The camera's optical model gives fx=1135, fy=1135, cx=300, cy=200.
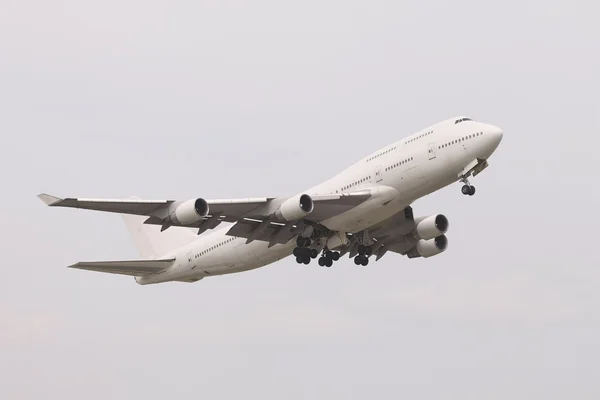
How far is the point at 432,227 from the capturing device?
55219mm

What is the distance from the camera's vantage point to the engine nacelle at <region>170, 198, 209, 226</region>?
1847 inches

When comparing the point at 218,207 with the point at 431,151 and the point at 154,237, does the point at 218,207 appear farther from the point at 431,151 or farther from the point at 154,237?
the point at 154,237

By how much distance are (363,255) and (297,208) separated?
8.53 metres

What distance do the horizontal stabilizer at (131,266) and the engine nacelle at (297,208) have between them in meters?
11.1

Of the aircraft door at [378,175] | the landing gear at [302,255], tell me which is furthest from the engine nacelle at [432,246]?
the aircraft door at [378,175]

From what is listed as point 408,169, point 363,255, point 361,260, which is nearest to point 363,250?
point 363,255

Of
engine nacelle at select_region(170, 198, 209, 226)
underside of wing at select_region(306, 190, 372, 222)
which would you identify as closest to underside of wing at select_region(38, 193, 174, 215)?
engine nacelle at select_region(170, 198, 209, 226)

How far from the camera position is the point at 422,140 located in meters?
48.4

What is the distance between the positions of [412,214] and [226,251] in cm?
933

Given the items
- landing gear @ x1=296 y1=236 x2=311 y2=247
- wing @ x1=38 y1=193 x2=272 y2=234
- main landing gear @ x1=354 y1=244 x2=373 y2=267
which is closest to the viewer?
wing @ x1=38 y1=193 x2=272 y2=234

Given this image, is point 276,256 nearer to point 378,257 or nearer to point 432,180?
point 378,257

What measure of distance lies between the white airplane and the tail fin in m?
1.40

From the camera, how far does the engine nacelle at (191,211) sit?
154 ft

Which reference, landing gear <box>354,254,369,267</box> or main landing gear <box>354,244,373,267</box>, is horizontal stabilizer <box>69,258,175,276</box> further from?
main landing gear <box>354,244,373,267</box>
